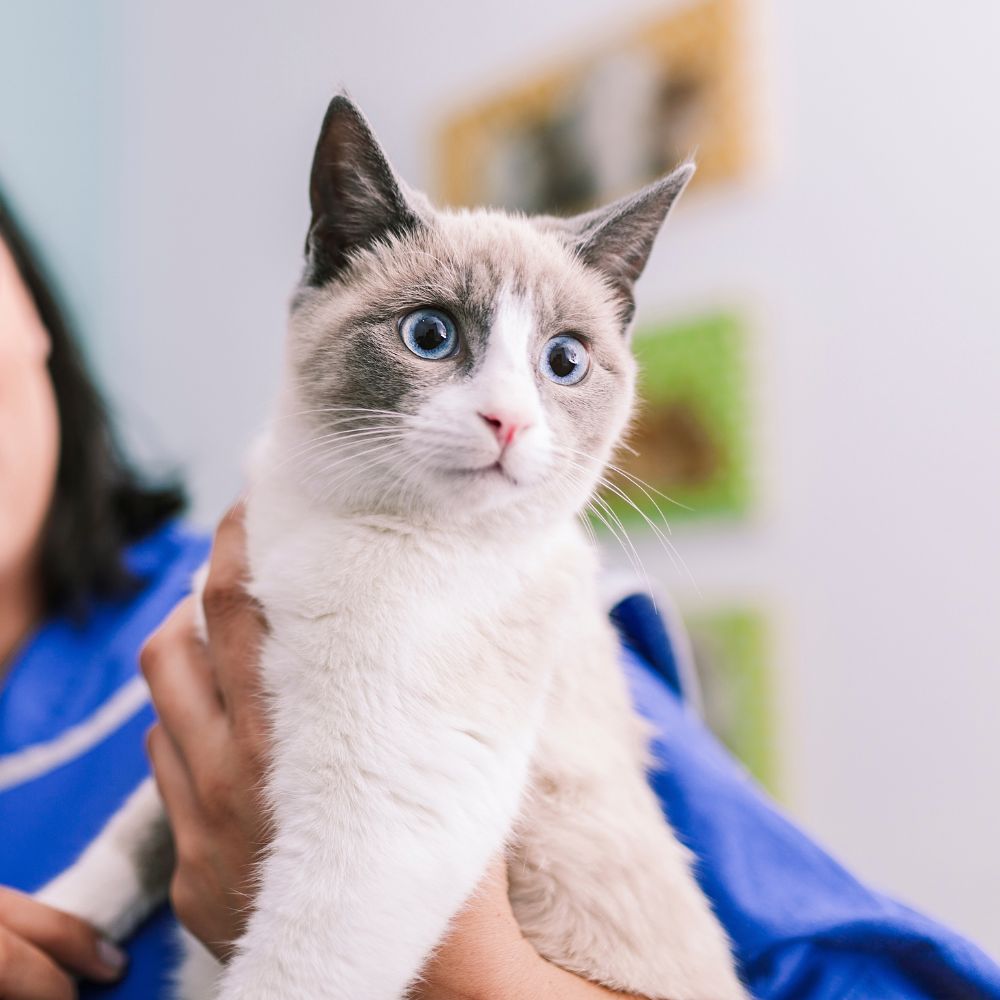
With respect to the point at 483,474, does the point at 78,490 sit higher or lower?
lower

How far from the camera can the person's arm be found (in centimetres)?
83

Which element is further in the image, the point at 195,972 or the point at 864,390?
the point at 864,390

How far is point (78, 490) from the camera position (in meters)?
1.61

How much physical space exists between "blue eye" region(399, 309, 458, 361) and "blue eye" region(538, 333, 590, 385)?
103mm

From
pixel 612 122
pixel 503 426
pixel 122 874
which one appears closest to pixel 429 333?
pixel 503 426

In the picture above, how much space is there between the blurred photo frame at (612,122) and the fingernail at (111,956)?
1933mm

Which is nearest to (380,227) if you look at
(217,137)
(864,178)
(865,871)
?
(864,178)

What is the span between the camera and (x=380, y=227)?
38.9 inches

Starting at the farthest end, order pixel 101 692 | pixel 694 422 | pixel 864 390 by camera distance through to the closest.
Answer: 1. pixel 694 422
2. pixel 864 390
3. pixel 101 692

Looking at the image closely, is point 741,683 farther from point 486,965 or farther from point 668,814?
point 486,965

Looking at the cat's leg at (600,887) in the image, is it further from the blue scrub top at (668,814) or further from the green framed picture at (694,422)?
the green framed picture at (694,422)

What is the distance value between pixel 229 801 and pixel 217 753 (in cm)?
6

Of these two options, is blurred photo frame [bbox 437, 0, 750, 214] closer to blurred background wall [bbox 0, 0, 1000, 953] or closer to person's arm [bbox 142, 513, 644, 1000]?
blurred background wall [bbox 0, 0, 1000, 953]

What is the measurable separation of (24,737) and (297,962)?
0.77 metres
